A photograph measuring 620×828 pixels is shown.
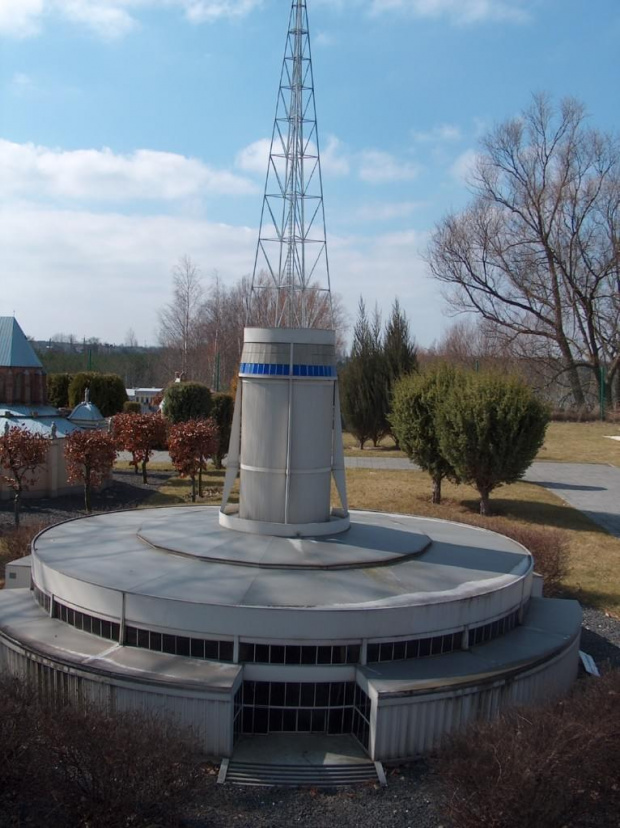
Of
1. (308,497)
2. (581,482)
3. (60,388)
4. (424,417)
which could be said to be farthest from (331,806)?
(60,388)

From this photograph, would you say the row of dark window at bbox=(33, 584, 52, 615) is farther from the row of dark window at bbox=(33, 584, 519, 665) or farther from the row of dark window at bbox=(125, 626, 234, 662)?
the row of dark window at bbox=(125, 626, 234, 662)

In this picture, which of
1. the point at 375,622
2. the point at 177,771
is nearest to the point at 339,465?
the point at 375,622

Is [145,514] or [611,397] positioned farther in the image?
[611,397]

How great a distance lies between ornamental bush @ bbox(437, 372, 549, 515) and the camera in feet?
63.6

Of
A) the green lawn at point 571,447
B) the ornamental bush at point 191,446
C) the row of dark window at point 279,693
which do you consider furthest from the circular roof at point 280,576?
the green lawn at point 571,447

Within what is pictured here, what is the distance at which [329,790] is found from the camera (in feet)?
23.6

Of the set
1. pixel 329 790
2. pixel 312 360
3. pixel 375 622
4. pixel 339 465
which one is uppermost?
pixel 312 360

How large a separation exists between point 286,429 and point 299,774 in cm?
494

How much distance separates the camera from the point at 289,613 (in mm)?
8148

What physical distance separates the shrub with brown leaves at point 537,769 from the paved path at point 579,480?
13.7 m

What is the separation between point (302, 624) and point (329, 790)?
1.64 meters

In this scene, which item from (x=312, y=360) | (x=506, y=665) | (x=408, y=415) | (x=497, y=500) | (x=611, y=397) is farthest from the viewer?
(x=611, y=397)

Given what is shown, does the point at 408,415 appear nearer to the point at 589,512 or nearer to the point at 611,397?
the point at 589,512

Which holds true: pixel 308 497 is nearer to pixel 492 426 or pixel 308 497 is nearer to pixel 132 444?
pixel 492 426
